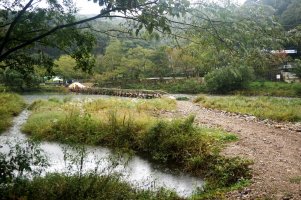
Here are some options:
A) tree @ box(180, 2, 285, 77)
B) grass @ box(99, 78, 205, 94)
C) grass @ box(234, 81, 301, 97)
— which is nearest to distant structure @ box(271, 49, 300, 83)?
grass @ box(234, 81, 301, 97)

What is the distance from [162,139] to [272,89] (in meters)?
31.0

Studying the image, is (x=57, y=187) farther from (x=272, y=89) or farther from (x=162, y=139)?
(x=272, y=89)

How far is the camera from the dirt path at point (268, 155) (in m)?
7.43

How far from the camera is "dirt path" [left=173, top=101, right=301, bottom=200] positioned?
743 centimetres

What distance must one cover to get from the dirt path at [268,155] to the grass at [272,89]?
76.5ft

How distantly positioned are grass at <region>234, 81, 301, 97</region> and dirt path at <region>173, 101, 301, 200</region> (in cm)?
2332

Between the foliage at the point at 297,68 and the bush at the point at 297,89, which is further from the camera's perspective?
the foliage at the point at 297,68

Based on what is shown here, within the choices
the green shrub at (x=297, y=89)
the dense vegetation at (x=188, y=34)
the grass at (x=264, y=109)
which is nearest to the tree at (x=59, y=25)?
the dense vegetation at (x=188, y=34)

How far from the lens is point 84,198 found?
23.1ft

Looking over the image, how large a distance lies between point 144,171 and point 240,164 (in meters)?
3.21

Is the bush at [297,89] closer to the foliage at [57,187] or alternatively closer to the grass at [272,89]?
the grass at [272,89]

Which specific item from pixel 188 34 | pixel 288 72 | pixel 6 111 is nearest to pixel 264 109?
pixel 188 34

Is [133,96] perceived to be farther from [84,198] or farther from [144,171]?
[84,198]

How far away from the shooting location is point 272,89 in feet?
130
